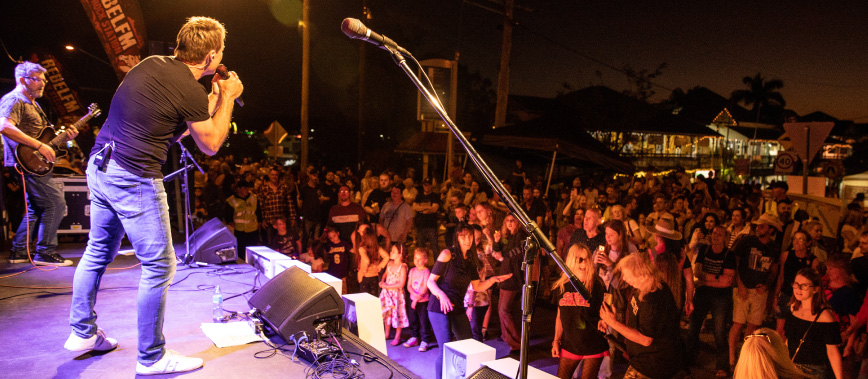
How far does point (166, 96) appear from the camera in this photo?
220 cm

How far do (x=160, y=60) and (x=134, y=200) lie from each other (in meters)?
0.62

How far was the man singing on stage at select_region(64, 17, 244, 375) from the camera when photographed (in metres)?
2.21

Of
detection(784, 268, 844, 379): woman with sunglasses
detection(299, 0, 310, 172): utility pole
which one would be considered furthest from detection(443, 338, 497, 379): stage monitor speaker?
detection(299, 0, 310, 172): utility pole

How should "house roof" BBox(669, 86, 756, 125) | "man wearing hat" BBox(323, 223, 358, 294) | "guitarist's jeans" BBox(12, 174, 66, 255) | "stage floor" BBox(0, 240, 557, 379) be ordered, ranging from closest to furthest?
"stage floor" BBox(0, 240, 557, 379), "guitarist's jeans" BBox(12, 174, 66, 255), "man wearing hat" BBox(323, 223, 358, 294), "house roof" BBox(669, 86, 756, 125)

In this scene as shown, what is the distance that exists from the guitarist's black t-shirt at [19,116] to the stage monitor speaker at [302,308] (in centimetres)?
266

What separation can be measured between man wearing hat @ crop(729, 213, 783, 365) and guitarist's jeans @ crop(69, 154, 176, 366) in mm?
5296


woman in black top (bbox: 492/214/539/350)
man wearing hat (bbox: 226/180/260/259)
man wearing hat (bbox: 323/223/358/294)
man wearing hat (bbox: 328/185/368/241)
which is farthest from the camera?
man wearing hat (bbox: 226/180/260/259)

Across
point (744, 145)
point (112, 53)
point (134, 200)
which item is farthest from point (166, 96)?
point (744, 145)

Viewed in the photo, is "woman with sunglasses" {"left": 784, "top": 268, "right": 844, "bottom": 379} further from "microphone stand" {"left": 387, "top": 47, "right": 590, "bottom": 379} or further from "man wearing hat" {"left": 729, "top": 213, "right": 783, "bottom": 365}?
"microphone stand" {"left": 387, "top": 47, "right": 590, "bottom": 379}

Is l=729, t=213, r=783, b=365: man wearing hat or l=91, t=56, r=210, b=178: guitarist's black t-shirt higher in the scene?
l=91, t=56, r=210, b=178: guitarist's black t-shirt

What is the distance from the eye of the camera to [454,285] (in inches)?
214

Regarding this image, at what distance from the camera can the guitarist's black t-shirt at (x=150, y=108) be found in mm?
2191

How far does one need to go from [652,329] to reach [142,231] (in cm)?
326

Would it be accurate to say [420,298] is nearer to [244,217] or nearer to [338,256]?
[338,256]
